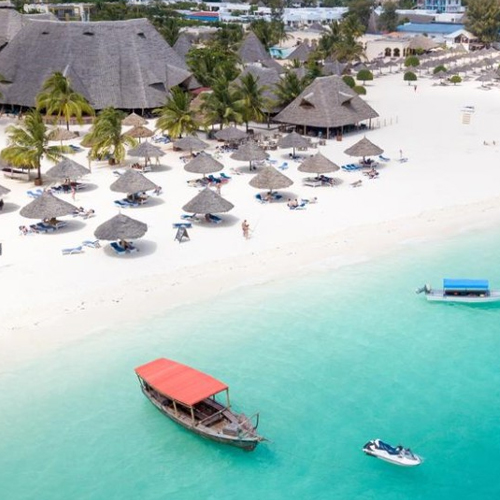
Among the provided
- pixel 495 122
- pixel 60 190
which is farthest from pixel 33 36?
pixel 495 122

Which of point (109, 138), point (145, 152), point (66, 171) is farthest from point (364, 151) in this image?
point (66, 171)

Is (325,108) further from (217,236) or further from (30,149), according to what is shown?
(217,236)

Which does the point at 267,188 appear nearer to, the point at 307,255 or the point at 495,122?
the point at 307,255

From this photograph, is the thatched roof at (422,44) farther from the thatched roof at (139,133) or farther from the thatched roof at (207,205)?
the thatched roof at (207,205)

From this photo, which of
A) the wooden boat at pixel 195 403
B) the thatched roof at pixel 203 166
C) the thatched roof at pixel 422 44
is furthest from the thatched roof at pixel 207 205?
the thatched roof at pixel 422 44

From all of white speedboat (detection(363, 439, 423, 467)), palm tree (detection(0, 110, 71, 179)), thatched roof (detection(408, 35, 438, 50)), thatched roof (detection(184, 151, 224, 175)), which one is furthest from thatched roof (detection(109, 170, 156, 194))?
thatched roof (detection(408, 35, 438, 50))
